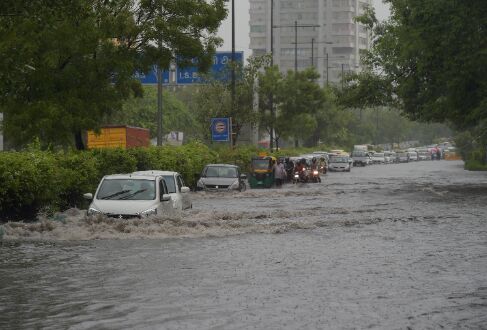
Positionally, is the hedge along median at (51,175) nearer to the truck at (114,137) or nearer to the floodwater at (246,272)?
the floodwater at (246,272)

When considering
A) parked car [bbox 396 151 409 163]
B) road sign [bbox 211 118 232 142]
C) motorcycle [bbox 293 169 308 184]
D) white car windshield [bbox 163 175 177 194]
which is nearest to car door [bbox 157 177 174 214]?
white car windshield [bbox 163 175 177 194]

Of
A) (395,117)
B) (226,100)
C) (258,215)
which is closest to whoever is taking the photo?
(258,215)

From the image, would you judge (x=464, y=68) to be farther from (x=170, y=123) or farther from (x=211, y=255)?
(x=170, y=123)

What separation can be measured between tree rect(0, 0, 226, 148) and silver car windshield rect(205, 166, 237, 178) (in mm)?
8468

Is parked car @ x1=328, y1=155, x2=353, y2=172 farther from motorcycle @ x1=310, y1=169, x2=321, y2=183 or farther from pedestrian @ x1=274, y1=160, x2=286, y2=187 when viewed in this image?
pedestrian @ x1=274, y1=160, x2=286, y2=187

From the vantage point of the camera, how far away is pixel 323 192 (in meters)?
47.4

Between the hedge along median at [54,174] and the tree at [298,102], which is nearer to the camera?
the hedge along median at [54,174]

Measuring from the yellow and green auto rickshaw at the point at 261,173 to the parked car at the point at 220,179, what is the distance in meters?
7.46

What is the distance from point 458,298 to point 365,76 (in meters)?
46.0

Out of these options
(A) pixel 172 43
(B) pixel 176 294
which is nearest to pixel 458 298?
(B) pixel 176 294

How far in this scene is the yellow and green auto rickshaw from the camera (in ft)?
174

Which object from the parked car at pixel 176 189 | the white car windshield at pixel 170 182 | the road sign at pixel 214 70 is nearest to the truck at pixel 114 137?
the road sign at pixel 214 70

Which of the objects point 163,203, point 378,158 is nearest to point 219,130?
point 163,203

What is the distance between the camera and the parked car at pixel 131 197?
22.8m
